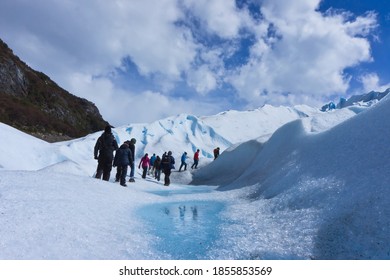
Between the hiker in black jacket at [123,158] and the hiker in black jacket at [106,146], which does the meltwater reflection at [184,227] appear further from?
the hiker in black jacket at [123,158]

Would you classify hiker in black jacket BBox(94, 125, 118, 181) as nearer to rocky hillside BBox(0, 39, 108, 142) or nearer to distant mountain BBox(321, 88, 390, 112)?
rocky hillside BBox(0, 39, 108, 142)

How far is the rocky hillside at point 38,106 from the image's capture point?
43.0 meters

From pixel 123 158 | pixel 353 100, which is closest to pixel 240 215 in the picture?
pixel 123 158

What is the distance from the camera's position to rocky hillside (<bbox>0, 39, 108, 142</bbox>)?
42969 mm

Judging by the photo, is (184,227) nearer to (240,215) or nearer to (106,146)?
(240,215)

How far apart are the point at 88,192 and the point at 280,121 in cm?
4382

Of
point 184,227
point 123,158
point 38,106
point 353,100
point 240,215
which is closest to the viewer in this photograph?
point 184,227

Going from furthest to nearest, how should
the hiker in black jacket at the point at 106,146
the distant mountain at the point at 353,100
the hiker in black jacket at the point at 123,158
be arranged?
Answer: the distant mountain at the point at 353,100
the hiker in black jacket at the point at 123,158
the hiker in black jacket at the point at 106,146

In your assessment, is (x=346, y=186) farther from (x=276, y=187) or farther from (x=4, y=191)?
(x=4, y=191)

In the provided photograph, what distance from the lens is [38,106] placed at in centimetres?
5516

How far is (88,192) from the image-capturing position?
668 centimetres

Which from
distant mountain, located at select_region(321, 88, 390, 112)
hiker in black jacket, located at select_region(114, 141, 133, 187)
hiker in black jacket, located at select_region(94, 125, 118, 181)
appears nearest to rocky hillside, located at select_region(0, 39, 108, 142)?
hiker in black jacket, located at select_region(114, 141, 133, 187)

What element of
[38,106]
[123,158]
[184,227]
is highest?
[38,106]

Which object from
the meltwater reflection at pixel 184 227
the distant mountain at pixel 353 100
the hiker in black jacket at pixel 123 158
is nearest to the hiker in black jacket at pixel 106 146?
the hiker in black jacket at pixel 123 158
